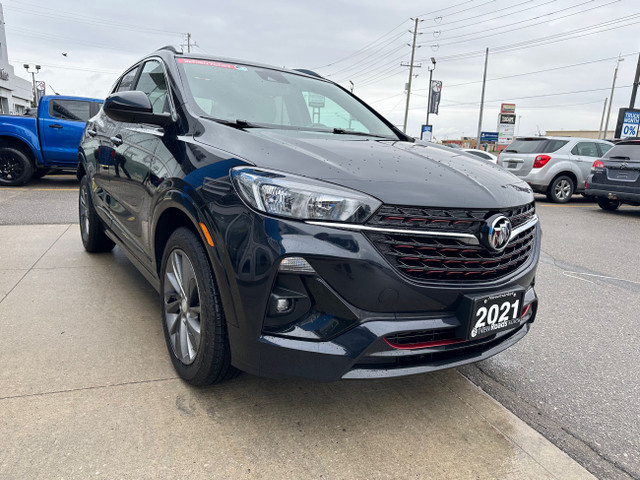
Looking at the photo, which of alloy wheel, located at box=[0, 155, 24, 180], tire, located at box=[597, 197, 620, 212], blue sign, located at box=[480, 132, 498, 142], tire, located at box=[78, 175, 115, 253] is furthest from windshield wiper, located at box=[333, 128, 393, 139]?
blue sign, located at box=[480, 132, 498, 142]

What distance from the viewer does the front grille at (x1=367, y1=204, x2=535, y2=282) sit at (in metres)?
1.80

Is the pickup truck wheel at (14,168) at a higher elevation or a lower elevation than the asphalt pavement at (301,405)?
higher

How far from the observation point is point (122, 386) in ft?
7.69


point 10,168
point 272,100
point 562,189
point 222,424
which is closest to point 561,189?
point 562,189

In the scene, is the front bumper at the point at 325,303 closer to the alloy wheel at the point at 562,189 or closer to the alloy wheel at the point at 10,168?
the alloy wheel at the point at 10,168

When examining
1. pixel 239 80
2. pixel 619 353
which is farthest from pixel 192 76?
pixel 619 353

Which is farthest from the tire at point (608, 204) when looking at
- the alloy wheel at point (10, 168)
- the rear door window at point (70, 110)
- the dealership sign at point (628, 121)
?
the alloy wheel at point (10, 168)

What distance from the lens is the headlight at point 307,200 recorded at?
1.77 metres

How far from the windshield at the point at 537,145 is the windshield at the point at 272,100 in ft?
31.2

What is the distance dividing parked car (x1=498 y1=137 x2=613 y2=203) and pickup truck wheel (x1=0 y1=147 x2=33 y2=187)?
1079 cm

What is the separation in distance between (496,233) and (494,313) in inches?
13.3

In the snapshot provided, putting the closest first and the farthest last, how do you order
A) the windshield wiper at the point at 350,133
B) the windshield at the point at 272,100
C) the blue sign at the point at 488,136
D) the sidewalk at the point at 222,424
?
the sidewalk at the point at 222,424 → the windshield at the point at 272,100 → the windshield wiper at the point at 350,133 → the blue sign at the point at 488,136

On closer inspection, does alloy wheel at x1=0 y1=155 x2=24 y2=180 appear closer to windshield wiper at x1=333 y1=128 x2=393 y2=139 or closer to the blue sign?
windshield wiper at x1=333 y1=128 x2=393 y2=139

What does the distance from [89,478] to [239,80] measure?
226 centimetres
